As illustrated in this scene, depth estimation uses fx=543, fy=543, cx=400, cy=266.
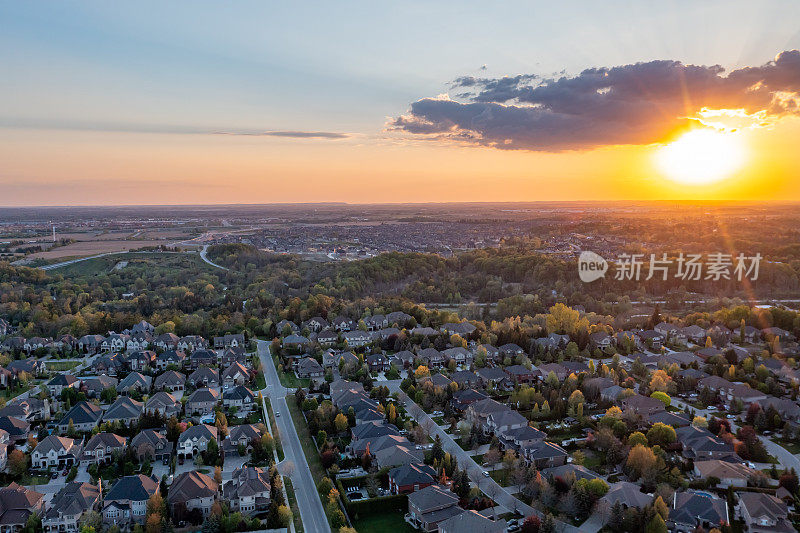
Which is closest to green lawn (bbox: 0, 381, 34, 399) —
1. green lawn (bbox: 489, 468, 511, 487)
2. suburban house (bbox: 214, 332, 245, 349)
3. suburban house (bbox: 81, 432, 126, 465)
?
suburban house (bbox: 81, 432, 126, 465)

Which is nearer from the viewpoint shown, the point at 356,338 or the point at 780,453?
the point at 780,453

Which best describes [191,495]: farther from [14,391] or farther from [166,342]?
[166,342]

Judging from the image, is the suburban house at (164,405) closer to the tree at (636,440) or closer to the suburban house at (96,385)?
the suburban house at (96,385)

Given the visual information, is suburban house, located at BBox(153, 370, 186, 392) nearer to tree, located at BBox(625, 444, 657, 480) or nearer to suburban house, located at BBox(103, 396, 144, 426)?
suburban house, located at BBox(103, 396, 144, 426)

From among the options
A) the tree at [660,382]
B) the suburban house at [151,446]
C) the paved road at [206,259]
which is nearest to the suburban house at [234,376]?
the suburban house at [151,446]

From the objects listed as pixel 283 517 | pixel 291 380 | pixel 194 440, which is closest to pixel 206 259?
pixel 291 380

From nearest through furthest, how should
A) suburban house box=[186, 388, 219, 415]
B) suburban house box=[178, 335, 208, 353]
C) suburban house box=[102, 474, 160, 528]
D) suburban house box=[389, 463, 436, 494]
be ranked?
suburban house box=[102, 474, 160, 528]
suburban house box=[389, 463, 436, 494]
suburban house box=[186, 388, 219, 415]
suburban house box=[178, 335, 208, 353]

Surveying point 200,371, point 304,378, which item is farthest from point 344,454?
point 200,371
